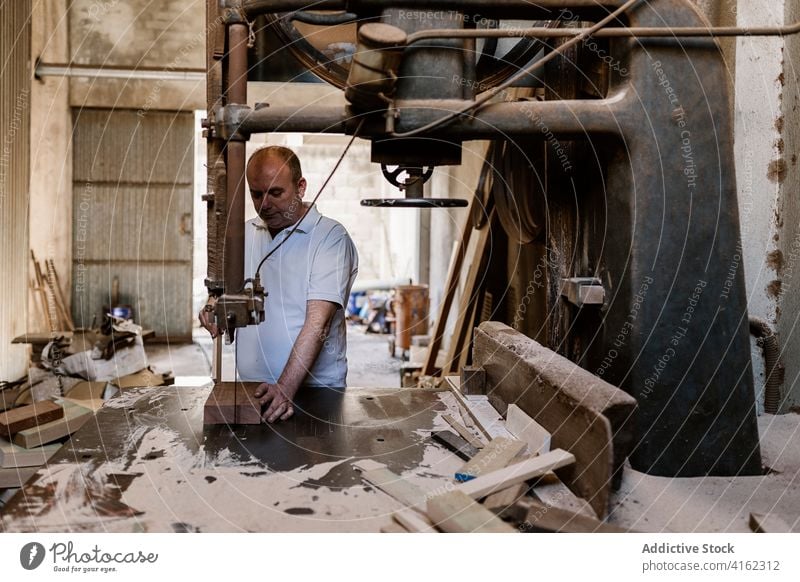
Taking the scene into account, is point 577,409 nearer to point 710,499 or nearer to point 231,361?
point 710,499

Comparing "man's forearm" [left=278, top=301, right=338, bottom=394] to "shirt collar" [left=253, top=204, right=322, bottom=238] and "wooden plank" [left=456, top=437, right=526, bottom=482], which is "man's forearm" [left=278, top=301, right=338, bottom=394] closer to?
"shirt collar" [left=253, top=204, right=322, bottom=238]

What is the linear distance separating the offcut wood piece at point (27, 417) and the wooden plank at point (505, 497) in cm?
223

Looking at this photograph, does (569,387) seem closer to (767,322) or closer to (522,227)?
(767,322)

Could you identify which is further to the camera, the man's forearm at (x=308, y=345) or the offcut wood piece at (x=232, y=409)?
the man's forearm at (x=308, y=345)

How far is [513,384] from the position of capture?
5.41 ft

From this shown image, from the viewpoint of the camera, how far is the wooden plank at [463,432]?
5.12ft

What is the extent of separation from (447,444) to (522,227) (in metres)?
1.04

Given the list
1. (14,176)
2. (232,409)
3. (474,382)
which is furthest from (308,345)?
(14,176)

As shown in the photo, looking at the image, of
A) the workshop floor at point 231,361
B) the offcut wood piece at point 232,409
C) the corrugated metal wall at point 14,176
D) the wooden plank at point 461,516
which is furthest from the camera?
the workshop floor at point 231,361

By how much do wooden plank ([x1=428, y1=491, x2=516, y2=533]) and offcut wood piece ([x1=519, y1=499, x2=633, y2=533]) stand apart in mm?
47

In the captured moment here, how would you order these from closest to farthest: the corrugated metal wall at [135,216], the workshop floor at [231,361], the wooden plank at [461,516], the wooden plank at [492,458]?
the wooden plank at [461,516], the wooden plank at [492,458], the workshop floor at [231,361], the corrugated metal wall at [135,216]

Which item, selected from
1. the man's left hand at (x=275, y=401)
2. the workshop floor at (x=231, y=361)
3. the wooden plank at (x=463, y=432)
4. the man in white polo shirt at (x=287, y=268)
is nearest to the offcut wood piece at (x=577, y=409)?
the wooden plank at (x=463, y=432)

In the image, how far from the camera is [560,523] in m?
1.18

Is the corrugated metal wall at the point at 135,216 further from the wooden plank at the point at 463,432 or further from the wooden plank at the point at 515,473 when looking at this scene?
the wooden plank at the point at 515,473
